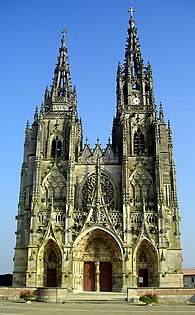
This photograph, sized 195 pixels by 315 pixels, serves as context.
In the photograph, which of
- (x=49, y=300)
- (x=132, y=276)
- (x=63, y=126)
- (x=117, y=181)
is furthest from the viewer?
(x=63, y=126)

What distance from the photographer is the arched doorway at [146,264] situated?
3375cm

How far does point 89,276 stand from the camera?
34938 millimetres

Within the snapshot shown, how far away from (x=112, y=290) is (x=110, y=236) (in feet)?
16.3

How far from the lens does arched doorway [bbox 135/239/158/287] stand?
3375cm

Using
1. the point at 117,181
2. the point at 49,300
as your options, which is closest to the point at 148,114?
the point at 117,181

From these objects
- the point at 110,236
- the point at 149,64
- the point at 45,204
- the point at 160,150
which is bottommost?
the point at 110,236

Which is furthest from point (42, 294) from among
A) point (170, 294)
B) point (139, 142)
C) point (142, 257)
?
point (139, 142)

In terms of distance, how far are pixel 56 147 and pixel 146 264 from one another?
15.6 m

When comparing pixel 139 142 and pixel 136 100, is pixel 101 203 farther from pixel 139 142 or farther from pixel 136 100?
pixel 136 100

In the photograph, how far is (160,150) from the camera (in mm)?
38594

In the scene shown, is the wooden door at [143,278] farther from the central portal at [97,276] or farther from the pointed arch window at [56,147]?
the pointed arch window at [56,147]

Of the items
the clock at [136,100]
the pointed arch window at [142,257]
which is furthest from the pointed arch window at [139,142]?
the pointed arch window at [142,257]

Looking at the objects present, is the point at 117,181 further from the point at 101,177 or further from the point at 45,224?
the point at 45,224

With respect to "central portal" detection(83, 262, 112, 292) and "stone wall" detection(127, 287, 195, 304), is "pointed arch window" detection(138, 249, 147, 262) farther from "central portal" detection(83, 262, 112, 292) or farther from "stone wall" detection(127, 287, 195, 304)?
"stone wall" detection(127, 287, 195, 304)
